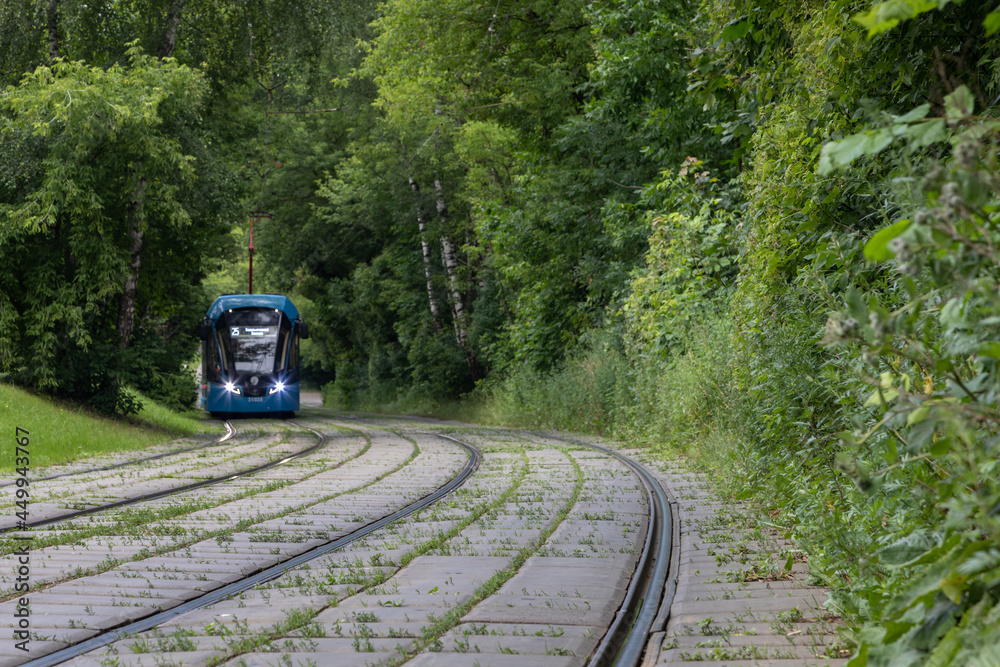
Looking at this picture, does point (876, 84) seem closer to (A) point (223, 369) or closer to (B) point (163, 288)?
(B) point (163, 288)

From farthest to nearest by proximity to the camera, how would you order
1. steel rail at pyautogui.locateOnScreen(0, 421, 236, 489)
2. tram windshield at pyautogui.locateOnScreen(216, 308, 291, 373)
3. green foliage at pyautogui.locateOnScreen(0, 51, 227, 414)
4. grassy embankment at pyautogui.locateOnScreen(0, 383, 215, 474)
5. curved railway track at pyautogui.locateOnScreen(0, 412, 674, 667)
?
tram windshield at pyautogui.locateOnScreen(216, 308, 291, 373)
green foliage at pyautogui.locateOnScreen(0, 51, 227, 414)
grassy embankment at pyautogui.locateOnScreen(0, 383, 215, 474)
steel rail at pyautogui.locateOnScreen(0, 421, 236, 489)
curved railway track at pyautogui.locateOnScreen(0, 412, 674, 667)

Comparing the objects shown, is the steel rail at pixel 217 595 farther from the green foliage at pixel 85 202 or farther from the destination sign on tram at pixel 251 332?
the destination sign on tram at pixel 251 332

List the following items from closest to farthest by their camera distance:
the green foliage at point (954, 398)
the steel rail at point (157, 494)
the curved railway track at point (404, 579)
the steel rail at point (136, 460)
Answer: the green foliage at point (954, 398) → the curved railway track at point (404, 579) → the steel rail at point (157, 494) → the steel rail at point (136, 460)

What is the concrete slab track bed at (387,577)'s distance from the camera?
3930 mm

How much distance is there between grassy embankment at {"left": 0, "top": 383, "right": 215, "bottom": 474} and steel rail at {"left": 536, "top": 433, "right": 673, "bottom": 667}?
26.8ft

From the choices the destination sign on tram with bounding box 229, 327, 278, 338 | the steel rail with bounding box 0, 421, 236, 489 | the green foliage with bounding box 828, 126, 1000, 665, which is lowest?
the steel rail with bounding box 0, 421, 236, 489

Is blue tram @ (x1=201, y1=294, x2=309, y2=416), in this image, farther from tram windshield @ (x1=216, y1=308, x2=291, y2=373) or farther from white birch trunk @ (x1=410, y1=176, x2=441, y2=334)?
white birch trunk @ (x1=410, y1=176, x2=441, y2=334)

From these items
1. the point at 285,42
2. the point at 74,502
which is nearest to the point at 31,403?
the point at 74,502

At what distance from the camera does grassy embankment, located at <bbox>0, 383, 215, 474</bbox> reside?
500 inches

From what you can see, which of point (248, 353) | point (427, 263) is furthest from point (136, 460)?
point (427, 263)

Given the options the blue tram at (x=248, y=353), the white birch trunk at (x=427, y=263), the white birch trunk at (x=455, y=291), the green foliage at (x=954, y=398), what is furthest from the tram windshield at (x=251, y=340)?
the green foliage at (x=954, y=398)

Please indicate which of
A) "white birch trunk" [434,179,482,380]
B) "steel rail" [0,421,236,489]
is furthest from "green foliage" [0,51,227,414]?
"white birch trunk" [434,179,482,380]

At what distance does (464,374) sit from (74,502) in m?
23.2

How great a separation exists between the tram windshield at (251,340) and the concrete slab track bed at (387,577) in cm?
1399
